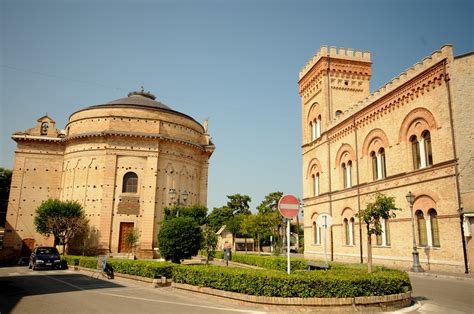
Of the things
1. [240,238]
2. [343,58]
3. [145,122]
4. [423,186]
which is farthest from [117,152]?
[240,238]

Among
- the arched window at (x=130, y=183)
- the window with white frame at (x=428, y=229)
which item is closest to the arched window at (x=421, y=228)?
the window with white frame at (x=428, y=229)

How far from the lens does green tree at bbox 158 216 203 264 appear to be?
73.8 feet

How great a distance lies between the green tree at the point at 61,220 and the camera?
32.6m

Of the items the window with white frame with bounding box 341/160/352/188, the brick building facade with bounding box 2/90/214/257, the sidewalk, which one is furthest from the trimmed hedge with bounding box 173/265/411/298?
the brick building facade with bounding box 2/90/214/257

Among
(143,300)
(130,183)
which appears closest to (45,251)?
(130,183)

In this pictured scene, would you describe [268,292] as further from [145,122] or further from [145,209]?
[145,122]

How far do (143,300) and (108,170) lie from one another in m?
26.7

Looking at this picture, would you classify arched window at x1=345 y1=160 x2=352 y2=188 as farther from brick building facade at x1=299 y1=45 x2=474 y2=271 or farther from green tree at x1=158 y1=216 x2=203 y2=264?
green tree at x1=158 y1=216 x2=203 y2=264

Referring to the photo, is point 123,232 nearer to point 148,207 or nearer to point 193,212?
point 148,207

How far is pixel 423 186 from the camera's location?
768 inches

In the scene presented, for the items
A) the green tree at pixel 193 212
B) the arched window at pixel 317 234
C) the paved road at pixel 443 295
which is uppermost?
A: the green tree at pixel 193 212

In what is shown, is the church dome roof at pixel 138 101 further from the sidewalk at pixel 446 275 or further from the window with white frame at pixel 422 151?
the sidewalk at pixel 446 275

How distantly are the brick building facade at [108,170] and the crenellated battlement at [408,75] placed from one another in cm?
1945

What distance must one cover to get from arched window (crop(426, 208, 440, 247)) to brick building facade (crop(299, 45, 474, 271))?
51mm
